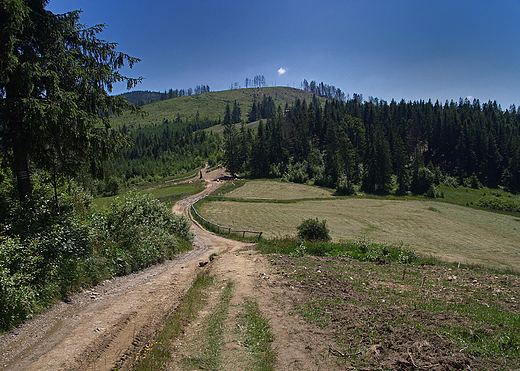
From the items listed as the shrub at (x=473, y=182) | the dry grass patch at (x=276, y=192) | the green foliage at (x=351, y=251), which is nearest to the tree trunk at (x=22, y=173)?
the green foliage at (x=351, y=251)

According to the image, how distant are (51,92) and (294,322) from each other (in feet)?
36.0

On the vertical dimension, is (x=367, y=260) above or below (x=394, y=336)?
below

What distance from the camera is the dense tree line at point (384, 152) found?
284ft

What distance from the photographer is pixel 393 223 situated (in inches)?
1638

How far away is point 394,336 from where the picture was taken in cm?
588

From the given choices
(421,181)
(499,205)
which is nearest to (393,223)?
(499,205)

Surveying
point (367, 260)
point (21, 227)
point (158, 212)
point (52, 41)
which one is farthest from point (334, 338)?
point (158, 212)

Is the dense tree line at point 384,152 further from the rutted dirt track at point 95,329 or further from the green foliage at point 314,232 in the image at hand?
the rutted dirt track at point 95,329

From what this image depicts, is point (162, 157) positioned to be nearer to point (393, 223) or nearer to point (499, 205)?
point (393, 223)

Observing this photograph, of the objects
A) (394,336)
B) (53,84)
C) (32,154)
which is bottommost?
(394,336)

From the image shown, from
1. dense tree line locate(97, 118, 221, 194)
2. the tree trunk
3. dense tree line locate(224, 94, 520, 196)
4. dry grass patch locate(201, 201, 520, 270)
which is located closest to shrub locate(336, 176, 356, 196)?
dense tree line locate(224, 94, 520, 196)

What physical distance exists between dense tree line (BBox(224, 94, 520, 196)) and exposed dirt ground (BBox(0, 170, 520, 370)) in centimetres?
6875

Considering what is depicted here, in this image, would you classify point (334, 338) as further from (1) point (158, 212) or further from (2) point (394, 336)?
(1) point (158, 212)

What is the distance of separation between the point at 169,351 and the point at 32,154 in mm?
8536
